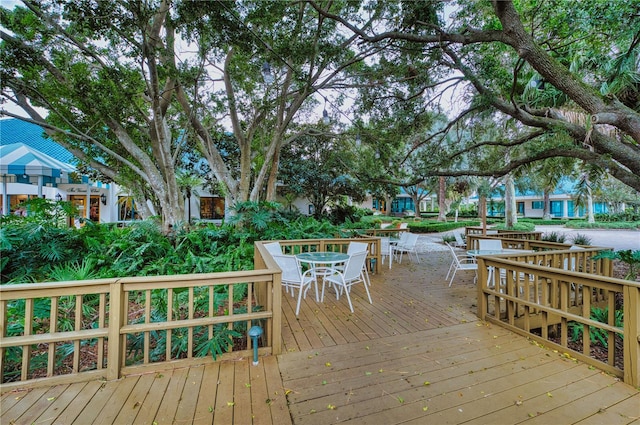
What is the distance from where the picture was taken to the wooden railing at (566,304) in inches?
89.5

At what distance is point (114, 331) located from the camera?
2.28 metres

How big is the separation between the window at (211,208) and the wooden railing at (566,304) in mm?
14476

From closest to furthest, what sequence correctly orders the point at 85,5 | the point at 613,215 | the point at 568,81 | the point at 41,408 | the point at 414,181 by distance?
the point at 41,408 < the point at 568,81 < the point at 85,5 < the point at 414,181 < the point at 613,215

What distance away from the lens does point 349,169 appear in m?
12.3

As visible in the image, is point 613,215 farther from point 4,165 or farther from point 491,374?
point 4,165

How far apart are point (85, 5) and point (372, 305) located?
6742mm

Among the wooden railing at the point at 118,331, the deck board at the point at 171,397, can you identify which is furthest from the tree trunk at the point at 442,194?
the deck board at the point at 171,397

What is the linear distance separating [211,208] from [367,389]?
1530 centimetres

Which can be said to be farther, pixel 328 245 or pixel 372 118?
pixel 372 118

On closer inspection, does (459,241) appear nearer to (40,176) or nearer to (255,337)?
(255,337)

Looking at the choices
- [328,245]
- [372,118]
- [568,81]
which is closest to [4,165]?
[328,245]

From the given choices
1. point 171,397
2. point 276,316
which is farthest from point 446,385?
point 171,397

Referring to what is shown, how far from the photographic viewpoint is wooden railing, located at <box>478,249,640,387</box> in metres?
2.27

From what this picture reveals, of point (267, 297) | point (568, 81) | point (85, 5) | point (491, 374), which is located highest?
point (85, 5)
